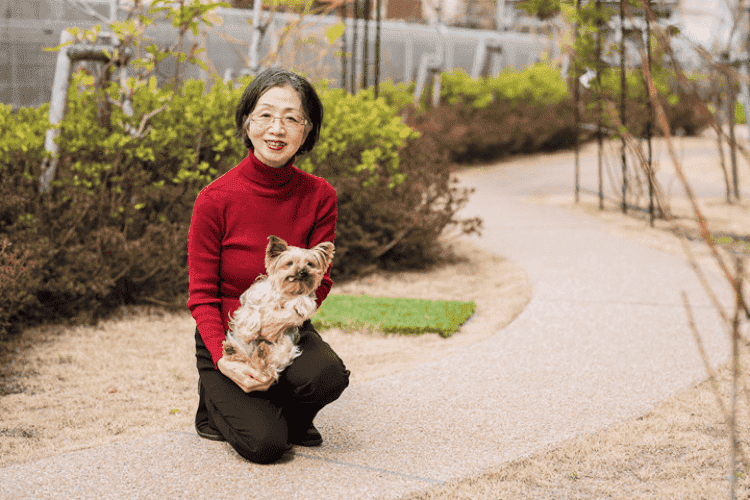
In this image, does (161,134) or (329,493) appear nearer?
(329,493)

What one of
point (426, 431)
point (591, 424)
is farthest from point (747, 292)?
point (426, 431)

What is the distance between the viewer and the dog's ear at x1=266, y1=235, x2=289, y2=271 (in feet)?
8.79

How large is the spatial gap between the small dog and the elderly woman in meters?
0.09

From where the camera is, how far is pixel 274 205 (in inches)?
117

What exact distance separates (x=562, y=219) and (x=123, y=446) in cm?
693

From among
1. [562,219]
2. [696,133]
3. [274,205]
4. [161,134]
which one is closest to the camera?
[274,205]

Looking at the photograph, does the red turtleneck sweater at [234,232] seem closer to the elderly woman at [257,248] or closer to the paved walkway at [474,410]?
the elderly woman at [257,248]

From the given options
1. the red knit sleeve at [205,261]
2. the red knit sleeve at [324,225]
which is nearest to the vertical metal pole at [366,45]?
the red knit sleeve at [324,225]

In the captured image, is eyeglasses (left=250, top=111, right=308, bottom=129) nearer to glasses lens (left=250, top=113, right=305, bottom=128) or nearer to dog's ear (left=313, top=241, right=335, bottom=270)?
glasses lens (left=250, top=113, right=305, bottom=128)

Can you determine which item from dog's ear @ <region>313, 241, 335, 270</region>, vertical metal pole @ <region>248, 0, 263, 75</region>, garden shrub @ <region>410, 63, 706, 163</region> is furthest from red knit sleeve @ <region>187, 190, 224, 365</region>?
garden shrub @ <region>410, 63, 706, 163</region>

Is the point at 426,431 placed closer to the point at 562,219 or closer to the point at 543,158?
A: the point at 562,219

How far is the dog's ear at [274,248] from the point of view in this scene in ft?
8.79

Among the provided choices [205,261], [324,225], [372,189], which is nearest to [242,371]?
[205,261]

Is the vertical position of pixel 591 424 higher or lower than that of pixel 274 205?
lower
